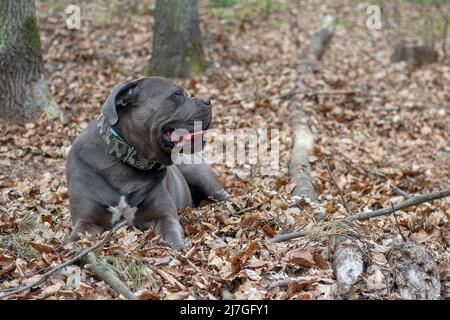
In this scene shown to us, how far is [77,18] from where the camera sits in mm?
13414

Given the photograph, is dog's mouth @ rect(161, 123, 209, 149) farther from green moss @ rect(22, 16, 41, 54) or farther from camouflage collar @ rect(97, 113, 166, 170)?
green moss @ rect(22, 16, 41, 54)

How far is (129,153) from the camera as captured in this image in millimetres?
5219

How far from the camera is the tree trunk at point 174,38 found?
10.4 meters

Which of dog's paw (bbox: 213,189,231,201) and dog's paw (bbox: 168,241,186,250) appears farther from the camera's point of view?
dog's paw (bbox: 213,189,231,201)

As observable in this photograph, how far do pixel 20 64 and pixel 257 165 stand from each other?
3.40 m

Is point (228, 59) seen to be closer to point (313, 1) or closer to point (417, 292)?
point (313, 1)

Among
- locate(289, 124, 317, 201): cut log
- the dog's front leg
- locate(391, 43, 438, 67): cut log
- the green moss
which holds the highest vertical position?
the green moss

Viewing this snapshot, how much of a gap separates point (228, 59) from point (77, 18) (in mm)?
3743

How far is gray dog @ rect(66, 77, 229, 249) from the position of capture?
5.21 m

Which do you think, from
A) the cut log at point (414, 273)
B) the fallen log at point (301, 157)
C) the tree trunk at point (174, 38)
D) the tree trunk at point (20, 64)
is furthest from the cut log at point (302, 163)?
the tree trunk at point (20, 64)

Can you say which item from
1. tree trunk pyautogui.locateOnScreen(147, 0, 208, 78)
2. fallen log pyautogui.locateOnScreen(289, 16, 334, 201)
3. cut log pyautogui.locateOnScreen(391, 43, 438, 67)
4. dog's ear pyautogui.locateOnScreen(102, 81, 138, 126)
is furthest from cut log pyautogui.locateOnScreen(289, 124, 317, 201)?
cut log pyautogui.locateOnScreen(391, 43, 438, 67)

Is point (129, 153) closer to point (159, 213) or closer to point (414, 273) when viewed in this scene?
point (159, 213)

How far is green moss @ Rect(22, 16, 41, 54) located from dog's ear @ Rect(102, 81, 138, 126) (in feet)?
11.9

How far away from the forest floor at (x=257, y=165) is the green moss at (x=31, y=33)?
3.32 feet
